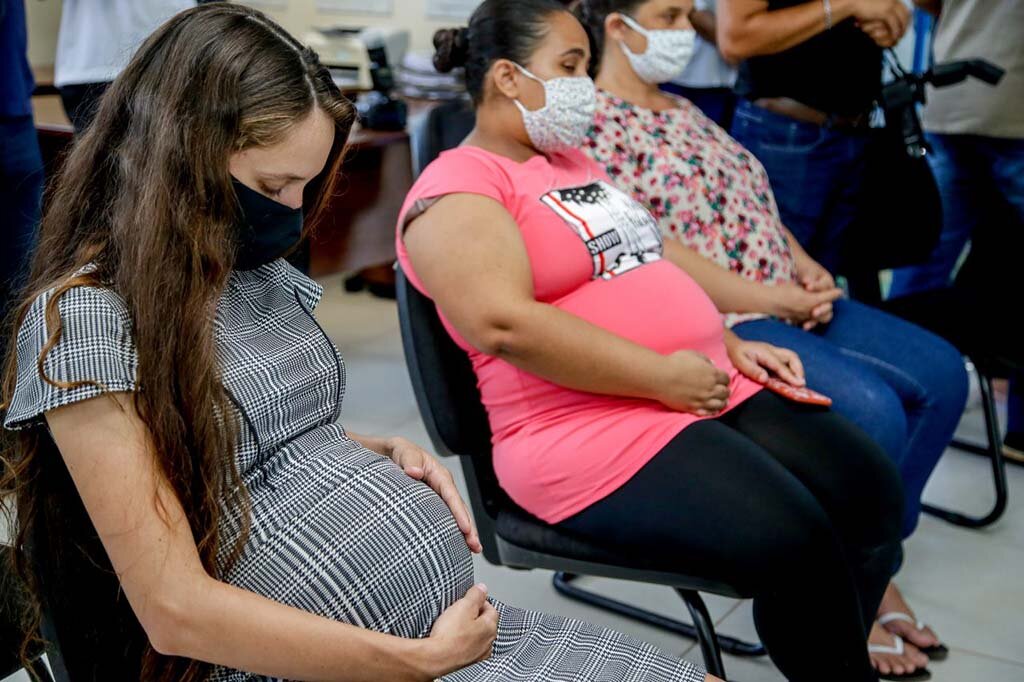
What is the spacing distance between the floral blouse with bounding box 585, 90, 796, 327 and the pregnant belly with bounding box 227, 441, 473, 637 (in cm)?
98

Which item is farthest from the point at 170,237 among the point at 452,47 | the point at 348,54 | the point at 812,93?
the point at 348,54

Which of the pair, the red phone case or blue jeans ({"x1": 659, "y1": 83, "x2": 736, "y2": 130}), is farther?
blue jeans ({"x1": 659, "y1": 83, "x2": 736, "y2": 130})

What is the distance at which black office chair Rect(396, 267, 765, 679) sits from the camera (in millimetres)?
1539

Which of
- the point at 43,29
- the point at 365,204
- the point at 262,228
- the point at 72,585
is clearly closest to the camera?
the point at 72,585

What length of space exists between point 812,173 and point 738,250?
1.48ft

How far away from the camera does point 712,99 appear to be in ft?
9.80

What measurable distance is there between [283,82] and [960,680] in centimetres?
155

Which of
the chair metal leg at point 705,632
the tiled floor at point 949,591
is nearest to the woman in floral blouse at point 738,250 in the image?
the tiled floor at point 949,591

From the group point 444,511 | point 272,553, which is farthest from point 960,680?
point 272,553

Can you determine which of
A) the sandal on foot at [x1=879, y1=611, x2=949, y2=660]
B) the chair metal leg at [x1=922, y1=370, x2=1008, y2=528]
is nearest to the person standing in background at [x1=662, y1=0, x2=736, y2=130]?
the chair metal leg at [x1=922, y1=370, x2=1008, y2=528]

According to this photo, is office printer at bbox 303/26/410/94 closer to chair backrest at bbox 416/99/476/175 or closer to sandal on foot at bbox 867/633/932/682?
chair backrest at bbox 416/99/476/175

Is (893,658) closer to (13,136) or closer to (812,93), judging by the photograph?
(812,93)

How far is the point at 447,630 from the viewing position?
1017 mm

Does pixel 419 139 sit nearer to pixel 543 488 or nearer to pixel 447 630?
pixel 543 488
